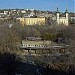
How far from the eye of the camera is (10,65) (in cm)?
954

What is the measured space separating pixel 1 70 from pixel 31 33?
41.6 ft

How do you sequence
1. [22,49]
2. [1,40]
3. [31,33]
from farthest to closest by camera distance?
[31,33], [22,49], [1,40]

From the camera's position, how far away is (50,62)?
9805mm

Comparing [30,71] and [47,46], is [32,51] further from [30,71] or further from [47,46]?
[30,71]

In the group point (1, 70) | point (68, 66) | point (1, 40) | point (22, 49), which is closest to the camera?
point (68, 66)

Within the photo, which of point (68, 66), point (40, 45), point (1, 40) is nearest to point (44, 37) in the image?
point (40, 45)

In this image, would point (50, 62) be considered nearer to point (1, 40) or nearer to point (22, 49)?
point (1, 40)

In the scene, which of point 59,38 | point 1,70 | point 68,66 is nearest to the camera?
point 68,66

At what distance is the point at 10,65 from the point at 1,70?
0.97 feet

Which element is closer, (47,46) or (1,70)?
(1,70)

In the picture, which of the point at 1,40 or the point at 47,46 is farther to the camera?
the point at 47,46

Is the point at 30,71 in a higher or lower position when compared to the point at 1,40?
lower

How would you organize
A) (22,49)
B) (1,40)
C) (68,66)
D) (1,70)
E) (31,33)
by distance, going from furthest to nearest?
(31,33)
(22,49)
(1,40)
(1,70)
(68,66)

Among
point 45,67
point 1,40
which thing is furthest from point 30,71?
point 1,40
